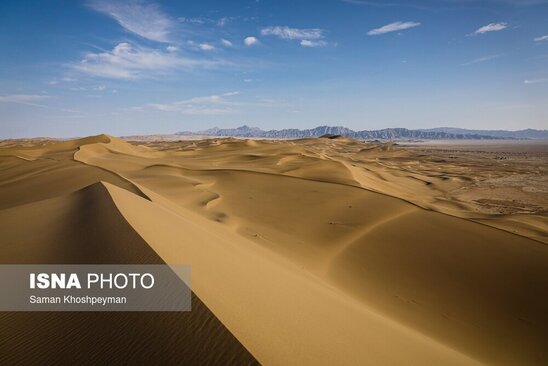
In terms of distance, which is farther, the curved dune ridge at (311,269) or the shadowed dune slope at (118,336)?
the curved dune ridge at (311,269)

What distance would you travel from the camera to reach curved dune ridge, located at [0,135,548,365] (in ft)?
9.18

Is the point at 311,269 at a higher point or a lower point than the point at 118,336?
lower

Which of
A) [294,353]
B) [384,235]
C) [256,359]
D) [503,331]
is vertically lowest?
[503,331]

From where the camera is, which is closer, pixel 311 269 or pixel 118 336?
pixel 118 336

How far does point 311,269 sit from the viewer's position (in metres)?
6.90

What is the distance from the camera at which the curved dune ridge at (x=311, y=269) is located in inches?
110

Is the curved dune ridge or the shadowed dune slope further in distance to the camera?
the curved dune ridge

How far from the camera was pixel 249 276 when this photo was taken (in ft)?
14.4

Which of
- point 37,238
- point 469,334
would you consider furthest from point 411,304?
point 37,238

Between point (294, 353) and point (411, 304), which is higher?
point (294, 353)

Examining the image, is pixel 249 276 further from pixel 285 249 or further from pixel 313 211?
pixel 313 211

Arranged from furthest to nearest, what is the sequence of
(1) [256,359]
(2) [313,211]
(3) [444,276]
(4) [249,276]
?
(2) [313,211] < (3) [444,276] < (4) [249,276] < (1) [256,359]

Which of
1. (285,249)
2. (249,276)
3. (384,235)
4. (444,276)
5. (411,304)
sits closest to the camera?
(249,276)

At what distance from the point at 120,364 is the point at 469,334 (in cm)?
513
